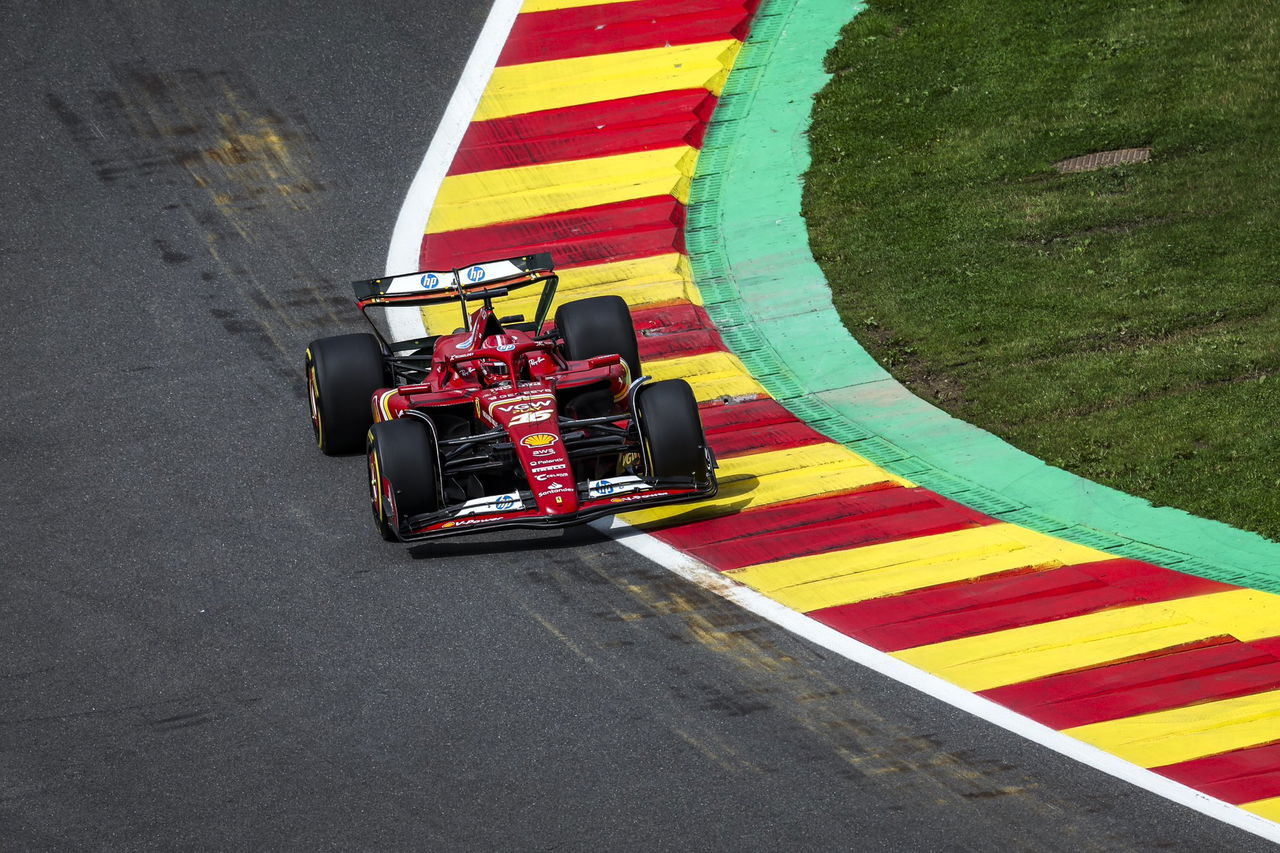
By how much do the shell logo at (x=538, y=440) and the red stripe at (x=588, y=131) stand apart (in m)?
5.80

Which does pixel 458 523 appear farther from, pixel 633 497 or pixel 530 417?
pixel 633 497

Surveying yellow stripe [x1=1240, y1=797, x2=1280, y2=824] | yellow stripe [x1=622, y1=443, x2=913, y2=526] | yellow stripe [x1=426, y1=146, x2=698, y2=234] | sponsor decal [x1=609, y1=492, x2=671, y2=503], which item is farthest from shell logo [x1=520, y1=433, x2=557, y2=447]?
yellow stripe [x1=426, y1=146, x2=698, y2=234]

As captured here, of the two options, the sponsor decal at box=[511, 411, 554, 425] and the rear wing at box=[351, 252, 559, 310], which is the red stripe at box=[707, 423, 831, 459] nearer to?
the sponsor decal at box=[511, 411, 554, 425]

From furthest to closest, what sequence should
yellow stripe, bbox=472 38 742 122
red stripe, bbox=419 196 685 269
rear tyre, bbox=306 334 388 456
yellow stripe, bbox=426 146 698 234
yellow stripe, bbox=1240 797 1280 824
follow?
1. yellow stripe, bbox=472 38 742 122
2. yellow stripe, bbox=426 146 698 234
3. red stripe, bbox=419 196 685 269
4. rear tyre, bbox=306 334 388 456
5. yellow stripe, bbox=1240 797 1280 824

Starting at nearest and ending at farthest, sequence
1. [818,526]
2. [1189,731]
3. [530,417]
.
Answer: [1189,731], [530,417], [818,526]

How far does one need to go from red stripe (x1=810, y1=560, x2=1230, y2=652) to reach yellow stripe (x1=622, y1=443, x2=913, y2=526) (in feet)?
4.45

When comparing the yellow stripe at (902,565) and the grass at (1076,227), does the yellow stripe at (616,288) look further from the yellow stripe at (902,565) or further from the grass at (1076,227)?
the yellow stripe at (902,565)

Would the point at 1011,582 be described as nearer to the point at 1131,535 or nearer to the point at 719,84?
the point at 1131,535

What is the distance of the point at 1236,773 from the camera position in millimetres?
7496

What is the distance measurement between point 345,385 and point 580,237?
3.81 m

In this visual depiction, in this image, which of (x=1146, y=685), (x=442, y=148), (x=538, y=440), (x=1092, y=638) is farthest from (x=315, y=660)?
(x=442, y=148)

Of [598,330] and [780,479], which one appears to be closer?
[780,479]

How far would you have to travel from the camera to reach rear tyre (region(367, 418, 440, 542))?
31.2 feet

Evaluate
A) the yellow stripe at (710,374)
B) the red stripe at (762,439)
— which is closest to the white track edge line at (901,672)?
the red stripe at (762,439)
